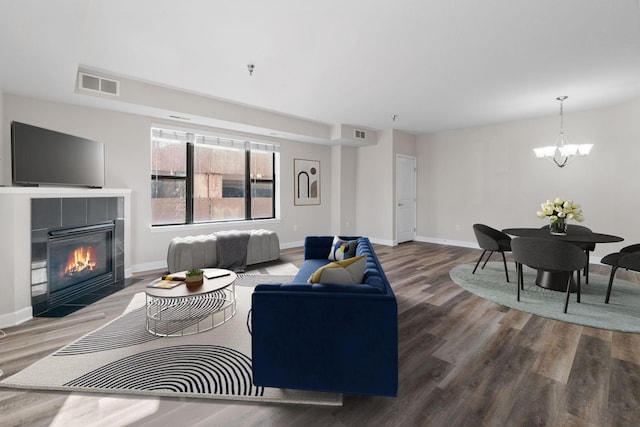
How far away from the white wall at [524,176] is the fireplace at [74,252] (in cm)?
640

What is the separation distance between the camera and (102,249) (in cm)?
392

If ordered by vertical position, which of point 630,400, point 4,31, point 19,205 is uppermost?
point 4,31

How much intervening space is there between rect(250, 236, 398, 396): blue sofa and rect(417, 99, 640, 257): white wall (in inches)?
218

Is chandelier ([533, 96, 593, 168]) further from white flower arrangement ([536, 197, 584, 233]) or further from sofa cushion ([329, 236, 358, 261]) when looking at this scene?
sofa cushion ([329, 236, 358, 261])

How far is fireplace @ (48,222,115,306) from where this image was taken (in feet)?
10.5

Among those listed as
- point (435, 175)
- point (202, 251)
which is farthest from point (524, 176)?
point (202, 251)

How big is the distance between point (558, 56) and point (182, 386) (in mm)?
4652

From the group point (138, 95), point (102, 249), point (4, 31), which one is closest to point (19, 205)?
point (102, 249)

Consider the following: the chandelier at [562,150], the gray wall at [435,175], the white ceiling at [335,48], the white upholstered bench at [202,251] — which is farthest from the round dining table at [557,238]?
the white upholstered bench at [202,251]

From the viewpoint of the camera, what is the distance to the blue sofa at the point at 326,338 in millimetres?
1618

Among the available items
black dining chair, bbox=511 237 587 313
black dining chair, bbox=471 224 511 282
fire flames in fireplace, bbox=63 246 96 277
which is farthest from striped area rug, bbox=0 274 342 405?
black dining chair, bbox=471 224 511 282

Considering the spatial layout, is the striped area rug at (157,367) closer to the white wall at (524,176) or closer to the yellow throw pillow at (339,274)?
the yellow throw pillow at (339,274)

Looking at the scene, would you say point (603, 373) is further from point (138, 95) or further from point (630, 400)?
point (138, 95)

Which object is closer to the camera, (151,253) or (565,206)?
(565,206)
